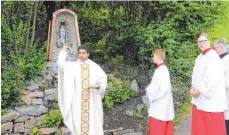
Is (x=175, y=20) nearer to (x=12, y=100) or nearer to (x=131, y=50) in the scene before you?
(x=131, y=50)

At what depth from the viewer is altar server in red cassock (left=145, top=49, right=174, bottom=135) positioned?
19.6 ft

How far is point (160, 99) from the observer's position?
611cm

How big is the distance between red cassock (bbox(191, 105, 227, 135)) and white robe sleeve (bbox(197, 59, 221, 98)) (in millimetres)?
326

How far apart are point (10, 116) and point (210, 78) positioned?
11.4 feet

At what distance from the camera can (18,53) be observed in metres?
8.55

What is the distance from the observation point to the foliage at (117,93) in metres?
8.50

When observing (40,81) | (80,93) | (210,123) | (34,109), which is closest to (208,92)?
Result: (210,123)

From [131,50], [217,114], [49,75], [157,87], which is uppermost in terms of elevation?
[131,50]

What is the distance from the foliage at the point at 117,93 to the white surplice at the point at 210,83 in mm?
2758

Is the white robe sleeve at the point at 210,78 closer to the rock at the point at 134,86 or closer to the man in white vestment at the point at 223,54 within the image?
the man in white vestment at the point at 223,54

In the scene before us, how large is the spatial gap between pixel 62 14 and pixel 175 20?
8.42ft

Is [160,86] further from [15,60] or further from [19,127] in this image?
[15,60]

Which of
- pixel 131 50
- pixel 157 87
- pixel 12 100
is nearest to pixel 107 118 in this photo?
pixel 12 100

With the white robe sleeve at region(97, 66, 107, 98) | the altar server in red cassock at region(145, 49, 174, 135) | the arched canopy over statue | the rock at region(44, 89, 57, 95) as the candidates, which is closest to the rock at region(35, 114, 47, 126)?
the rock at region(44, 89, 57, 95)
